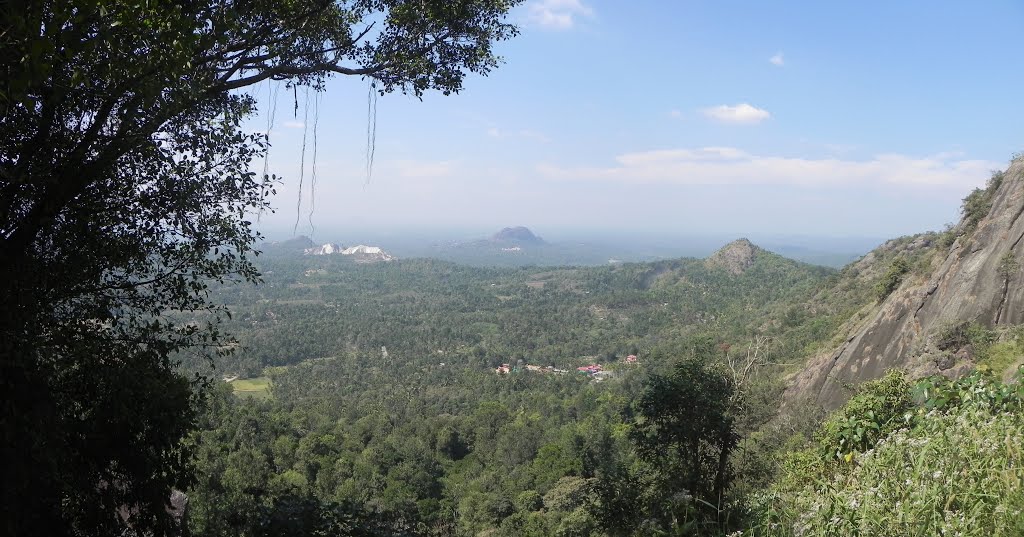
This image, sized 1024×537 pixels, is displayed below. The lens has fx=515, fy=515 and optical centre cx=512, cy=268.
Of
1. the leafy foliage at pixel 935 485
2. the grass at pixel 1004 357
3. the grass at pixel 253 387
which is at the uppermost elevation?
the leafy foliage at pixel 935 485

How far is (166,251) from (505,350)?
73.3m

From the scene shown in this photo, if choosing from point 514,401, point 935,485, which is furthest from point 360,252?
point 935,485

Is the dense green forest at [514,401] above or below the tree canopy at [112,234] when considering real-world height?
below

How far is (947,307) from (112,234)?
18453 millimetres

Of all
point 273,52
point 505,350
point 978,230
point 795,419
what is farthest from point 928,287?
point 505,350

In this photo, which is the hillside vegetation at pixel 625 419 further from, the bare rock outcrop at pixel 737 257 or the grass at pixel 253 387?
the grass at pixel 253 387

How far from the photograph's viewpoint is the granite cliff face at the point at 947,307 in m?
12.1

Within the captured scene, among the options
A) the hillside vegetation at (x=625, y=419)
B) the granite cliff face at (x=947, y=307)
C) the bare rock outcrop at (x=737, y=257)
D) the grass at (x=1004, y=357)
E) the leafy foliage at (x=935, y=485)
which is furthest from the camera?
the bare rock outcrop at (x=737, y=257)

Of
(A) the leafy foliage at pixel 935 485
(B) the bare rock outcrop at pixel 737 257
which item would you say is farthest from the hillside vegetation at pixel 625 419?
(B) the bare rock outcrop at pixel 737 257

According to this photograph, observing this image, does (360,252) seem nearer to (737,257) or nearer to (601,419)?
(737,257)

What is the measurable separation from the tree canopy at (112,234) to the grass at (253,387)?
55075mm

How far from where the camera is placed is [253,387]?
58.3m

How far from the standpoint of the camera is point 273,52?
4227 millimetres

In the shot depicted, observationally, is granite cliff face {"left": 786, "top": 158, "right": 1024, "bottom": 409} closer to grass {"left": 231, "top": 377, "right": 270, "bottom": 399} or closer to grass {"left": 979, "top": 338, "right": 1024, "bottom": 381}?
grass {"left": 979, "top": 338, "right": 1024, "bottom": 381}
